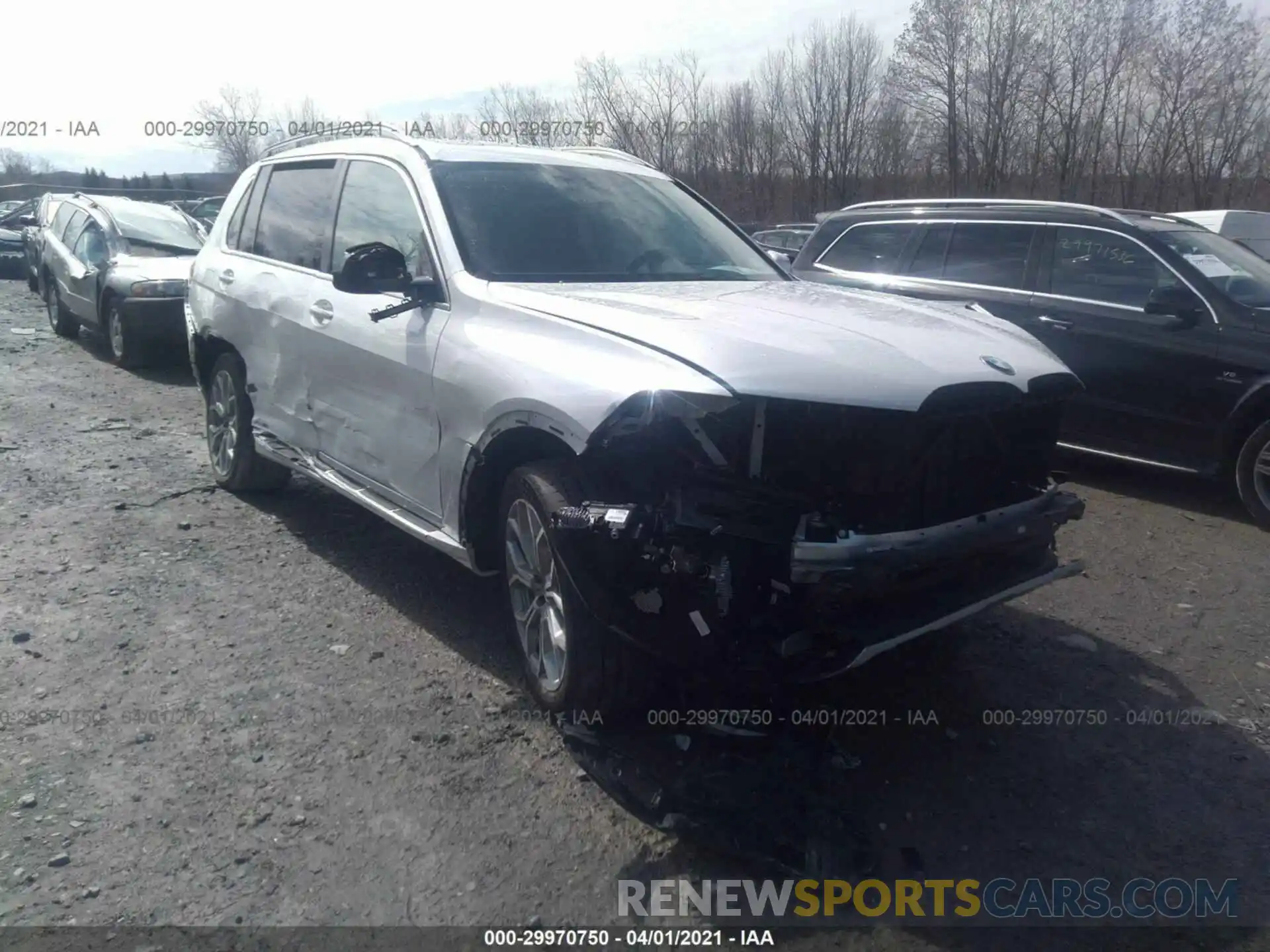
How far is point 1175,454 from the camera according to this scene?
21.3 feet

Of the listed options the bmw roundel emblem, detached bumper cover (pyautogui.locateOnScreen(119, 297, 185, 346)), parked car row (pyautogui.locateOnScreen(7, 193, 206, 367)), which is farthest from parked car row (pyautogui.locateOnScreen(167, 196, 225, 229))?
the bmw roundel emblem

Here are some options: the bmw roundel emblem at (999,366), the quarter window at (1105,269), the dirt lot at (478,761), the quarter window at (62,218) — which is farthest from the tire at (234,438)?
the quarter window at (62,218)

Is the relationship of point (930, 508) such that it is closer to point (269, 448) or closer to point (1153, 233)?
point (269, 448)

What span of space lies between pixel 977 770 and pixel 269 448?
157 inches

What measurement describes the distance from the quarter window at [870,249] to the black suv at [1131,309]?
0.06 m

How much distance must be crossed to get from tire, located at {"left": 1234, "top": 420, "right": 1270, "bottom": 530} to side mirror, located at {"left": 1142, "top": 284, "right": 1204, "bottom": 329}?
0.80m

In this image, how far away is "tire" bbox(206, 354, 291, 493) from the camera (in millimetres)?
6039

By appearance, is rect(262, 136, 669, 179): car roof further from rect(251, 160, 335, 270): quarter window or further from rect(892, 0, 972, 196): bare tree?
rect(892, 0, 972, 196): bare tree

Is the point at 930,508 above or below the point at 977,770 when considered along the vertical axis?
above

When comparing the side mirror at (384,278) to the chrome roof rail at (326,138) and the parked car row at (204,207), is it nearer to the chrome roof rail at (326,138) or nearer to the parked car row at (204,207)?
the chrome roof rail at (326,138)

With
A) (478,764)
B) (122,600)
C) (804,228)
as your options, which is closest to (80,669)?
(122,600)

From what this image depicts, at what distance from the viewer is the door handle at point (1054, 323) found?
704cm

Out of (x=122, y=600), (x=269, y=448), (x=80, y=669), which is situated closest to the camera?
(x=80, y=669)

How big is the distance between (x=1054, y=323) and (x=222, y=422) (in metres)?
5.50
